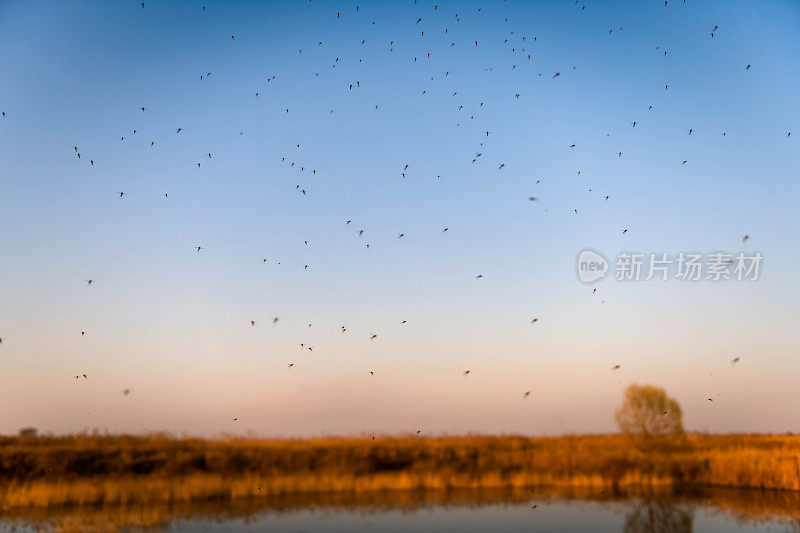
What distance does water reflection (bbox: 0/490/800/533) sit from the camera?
2128 cm

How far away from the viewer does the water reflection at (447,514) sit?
2128 cm

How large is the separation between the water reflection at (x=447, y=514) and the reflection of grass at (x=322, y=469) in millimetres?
1197

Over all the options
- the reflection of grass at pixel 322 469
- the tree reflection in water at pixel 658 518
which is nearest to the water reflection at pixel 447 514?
the tree reflection in water at pixel 658 518

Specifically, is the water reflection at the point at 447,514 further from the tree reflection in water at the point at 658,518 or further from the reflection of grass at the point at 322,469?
the reflection of grass at the point at 322,469

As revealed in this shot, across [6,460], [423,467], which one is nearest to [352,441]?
[423,467]

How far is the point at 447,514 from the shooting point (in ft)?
76.6

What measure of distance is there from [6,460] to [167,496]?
1085cm

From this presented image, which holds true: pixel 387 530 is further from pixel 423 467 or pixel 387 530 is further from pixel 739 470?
pixel 739 470

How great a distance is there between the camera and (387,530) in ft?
69.3

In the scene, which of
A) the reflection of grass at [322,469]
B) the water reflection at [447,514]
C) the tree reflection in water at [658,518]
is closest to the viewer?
the water reflection at [447,514]

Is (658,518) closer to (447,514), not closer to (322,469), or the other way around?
(447,514)

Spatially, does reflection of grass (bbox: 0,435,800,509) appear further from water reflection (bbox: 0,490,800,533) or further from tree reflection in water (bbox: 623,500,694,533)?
tree reflection in water (bbox: 623,500,694,533)

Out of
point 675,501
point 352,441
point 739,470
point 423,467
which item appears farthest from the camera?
point 352,441

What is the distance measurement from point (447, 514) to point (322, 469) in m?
9.30
